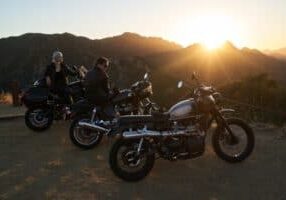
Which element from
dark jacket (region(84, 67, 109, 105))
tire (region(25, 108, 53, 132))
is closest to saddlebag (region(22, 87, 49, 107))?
tire (region(25, 108, 53, 132))

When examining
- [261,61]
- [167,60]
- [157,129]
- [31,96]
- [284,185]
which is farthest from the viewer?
[261,61]

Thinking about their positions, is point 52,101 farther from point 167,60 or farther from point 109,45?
point 109,45

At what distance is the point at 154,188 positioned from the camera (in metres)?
8.59

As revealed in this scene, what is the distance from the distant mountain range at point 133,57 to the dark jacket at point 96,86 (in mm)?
28025

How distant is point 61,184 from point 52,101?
4.91m

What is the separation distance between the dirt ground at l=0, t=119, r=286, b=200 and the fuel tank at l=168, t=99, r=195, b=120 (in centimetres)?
89

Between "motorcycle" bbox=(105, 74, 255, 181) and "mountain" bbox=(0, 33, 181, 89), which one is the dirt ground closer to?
"motorcycle" bbox=(105, 74, 255, 181)

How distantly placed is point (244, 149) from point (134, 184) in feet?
6.97

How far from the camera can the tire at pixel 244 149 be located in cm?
982

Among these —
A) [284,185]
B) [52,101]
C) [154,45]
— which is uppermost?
[154,45]

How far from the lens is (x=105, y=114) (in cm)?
1131

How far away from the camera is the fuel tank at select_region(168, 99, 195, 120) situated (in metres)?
9.33

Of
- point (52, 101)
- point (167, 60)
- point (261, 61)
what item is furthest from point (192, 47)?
point (52, 101)

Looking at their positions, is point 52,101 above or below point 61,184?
above
